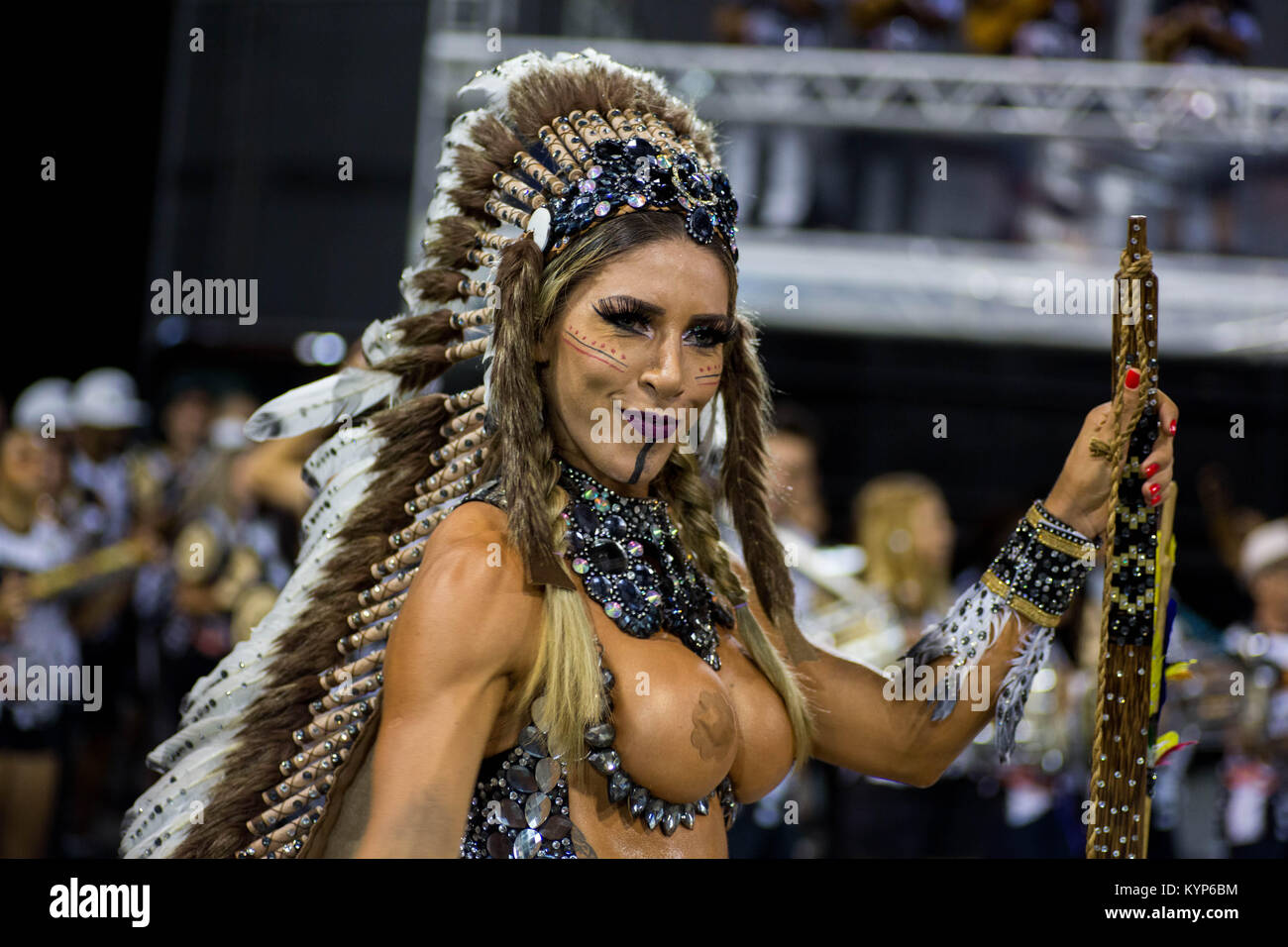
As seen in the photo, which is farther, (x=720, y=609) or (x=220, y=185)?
(x=220, y=185)

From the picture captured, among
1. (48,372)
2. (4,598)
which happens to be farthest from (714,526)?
(48,372)

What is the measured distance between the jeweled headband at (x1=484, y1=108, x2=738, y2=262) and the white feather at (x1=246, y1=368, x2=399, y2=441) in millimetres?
339

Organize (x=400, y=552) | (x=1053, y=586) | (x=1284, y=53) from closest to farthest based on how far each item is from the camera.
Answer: (x=400, y=552) → (x=1053, y=586) → (x=1284, y=53)

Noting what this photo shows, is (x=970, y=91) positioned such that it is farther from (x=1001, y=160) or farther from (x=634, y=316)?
(x=634, y=316)

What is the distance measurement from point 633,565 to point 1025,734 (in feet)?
12.6

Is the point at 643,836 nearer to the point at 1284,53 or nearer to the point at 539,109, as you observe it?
the point at 539,109

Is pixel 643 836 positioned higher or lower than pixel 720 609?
lower

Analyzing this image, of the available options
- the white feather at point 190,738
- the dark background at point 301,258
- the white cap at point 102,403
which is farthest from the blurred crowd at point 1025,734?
the white cap at point 102,403

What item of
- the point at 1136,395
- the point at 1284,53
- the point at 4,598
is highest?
the point at 1284,53

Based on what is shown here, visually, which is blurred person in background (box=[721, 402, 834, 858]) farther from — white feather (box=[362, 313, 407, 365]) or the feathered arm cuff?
white feather (box=[362, 313, 407, 365])

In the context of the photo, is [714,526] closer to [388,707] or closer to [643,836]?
[643,836]

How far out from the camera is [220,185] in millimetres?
10484

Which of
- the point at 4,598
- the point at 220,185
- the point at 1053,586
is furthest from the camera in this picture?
the point at 220,185
